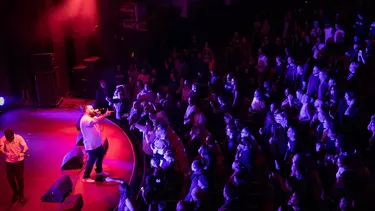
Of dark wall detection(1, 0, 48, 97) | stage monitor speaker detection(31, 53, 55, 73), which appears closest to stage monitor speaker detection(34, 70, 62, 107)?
stage monitor speaker detection(31, 53, 55, 73)

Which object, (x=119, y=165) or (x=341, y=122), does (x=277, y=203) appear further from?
(x=119, y=165)

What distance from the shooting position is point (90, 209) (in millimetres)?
5691

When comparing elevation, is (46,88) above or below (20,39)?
below

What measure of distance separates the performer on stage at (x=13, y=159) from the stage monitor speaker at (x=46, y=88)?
15.0ft

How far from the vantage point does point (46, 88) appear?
1034 centimetres

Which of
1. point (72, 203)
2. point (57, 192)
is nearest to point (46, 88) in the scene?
point (57, 192)

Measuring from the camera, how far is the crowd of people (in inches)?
188

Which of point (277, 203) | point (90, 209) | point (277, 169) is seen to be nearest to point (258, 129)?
point (277, 169)

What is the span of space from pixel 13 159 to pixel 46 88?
4767 mm

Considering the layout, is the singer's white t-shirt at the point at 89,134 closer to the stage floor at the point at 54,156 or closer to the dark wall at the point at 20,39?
the stage floor at the point at 54,156

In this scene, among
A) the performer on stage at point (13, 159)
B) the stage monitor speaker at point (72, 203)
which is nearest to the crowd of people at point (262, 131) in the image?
the stage monitor speaker at point (72, 203)

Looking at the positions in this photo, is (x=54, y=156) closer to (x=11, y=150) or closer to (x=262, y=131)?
(x=11, y=150)

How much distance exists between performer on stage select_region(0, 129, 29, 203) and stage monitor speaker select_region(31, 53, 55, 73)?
4542 millimetres

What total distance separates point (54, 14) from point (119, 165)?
604 cm
